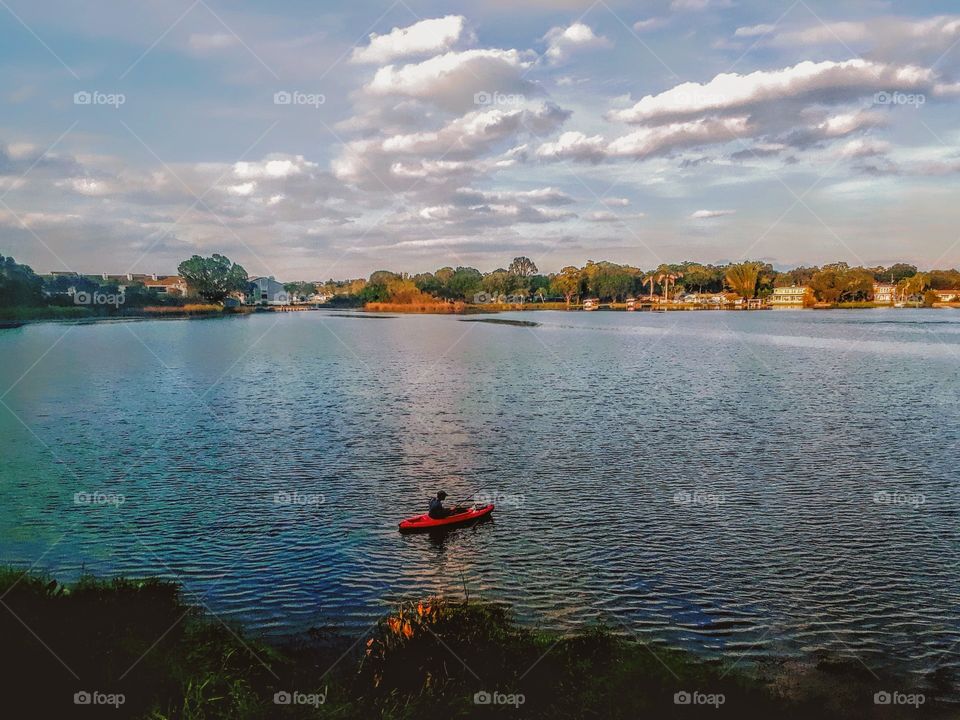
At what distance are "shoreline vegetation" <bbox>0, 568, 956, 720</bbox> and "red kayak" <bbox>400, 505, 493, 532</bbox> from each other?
7.24 metres

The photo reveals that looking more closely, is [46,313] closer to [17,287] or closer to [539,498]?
[17,287]

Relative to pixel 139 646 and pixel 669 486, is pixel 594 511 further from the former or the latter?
pixel 139 646

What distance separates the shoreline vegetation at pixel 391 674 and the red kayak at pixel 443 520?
724 centimetres

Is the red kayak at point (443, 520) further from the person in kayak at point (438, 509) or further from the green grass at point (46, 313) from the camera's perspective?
the green grass at point (46, 313)

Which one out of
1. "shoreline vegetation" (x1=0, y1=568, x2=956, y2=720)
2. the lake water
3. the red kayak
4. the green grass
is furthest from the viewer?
the green grass

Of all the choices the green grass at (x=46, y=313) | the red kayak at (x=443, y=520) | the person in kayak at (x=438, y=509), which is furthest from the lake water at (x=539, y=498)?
the green grass at (x=46, y=313)

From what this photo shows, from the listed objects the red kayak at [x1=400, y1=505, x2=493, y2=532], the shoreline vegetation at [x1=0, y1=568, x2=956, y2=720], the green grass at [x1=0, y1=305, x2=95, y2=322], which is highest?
the green grass at [x1=0, y1=305, x2=95, y2=322]

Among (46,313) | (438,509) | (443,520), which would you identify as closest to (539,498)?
(443,520)

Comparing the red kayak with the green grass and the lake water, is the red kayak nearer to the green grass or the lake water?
the lake water

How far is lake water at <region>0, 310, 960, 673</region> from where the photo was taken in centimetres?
2241

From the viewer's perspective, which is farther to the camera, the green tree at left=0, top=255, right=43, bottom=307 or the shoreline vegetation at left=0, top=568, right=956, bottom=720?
the green tree at left=0, top=255, right=43, bottom=307

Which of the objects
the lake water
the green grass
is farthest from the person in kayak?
the green grass

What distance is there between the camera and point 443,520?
28.9 metres

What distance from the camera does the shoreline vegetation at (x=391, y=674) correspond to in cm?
1603
